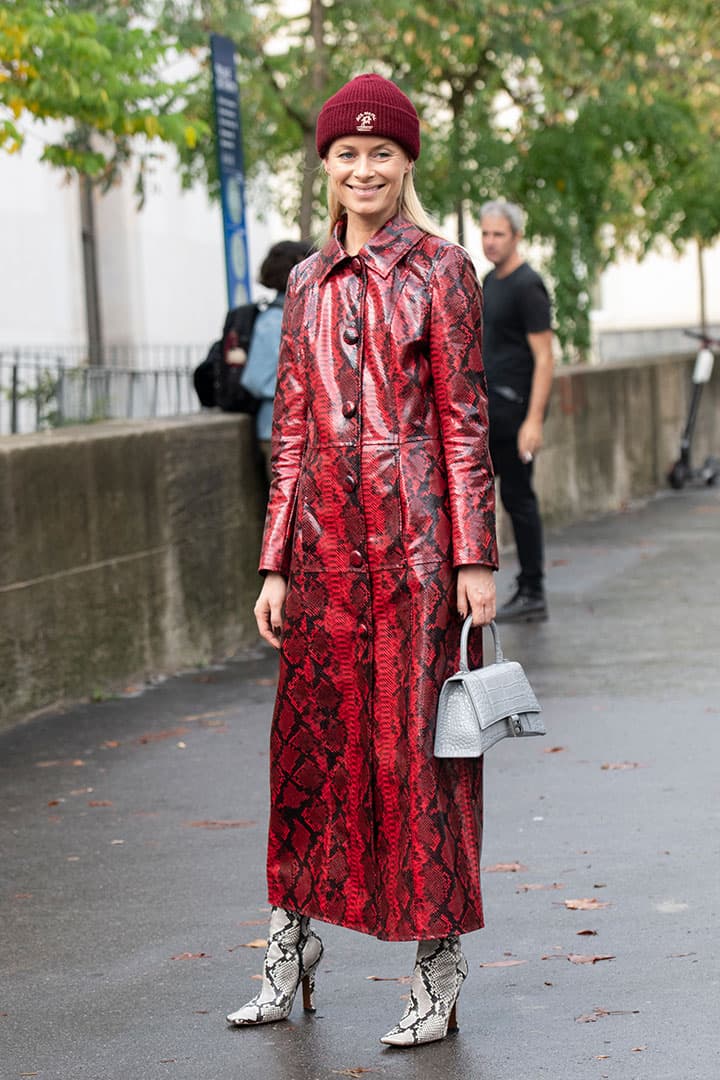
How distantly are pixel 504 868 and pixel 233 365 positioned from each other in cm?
496

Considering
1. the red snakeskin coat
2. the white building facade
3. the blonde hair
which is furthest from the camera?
the white building facade

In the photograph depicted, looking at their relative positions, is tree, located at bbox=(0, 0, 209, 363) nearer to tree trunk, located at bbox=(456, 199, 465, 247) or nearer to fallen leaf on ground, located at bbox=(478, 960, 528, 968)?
fallen leaf on ground, located at bbox=(478, 960, 528, 968)

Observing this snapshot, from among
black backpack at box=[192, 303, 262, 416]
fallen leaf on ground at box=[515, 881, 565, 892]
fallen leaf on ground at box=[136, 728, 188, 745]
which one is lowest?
fallen leaf on ground at box=[136, 728, 188, 745]

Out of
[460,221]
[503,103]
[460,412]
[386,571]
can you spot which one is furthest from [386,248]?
[503,103]

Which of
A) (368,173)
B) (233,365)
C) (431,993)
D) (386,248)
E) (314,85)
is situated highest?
(314,85)

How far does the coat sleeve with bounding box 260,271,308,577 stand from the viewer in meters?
4.42

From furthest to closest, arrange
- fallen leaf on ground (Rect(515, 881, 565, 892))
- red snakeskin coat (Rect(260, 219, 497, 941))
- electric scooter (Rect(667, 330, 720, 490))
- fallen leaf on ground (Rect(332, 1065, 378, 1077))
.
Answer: electric scooter (Rect(667, 330, 720, 490))
fallen leaf on ground (Rect(515, 881, 565, 892))
red snakeskin coat (Rect(260, 219, 497, 941))
fallen leaf on ground (Rect(332, 1065, 378, 1077))

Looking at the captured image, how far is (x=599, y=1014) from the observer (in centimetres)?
443

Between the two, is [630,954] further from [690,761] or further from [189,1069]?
[690,761]

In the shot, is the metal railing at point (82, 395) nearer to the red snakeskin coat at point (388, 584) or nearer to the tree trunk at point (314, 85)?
the tree trunk at point (314, 85)

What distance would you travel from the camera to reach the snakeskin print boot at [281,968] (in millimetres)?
4477

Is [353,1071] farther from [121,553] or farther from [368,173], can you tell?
[121,553]

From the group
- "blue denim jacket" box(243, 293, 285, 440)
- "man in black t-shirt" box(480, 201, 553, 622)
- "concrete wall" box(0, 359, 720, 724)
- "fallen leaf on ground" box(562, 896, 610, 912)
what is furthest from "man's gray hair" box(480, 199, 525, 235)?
"fallen leaf on ground" box(562, 896, 610, 912)

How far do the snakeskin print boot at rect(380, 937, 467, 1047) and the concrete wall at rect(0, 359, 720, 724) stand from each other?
3.90 metres
